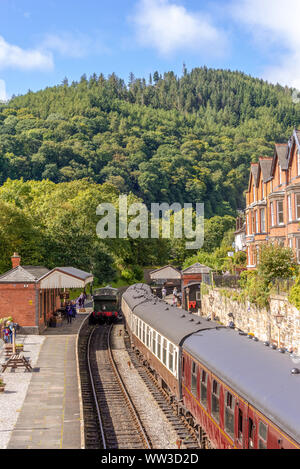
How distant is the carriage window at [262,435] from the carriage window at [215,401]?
8.75 feet

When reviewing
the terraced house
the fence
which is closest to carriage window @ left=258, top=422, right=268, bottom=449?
the fence

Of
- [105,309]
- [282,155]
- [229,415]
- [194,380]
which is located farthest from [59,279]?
[229,415]

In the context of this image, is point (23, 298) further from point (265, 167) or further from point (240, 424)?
point (240, 424)

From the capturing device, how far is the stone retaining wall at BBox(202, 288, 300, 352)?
2412 centimetres

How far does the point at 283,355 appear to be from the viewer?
1155cm

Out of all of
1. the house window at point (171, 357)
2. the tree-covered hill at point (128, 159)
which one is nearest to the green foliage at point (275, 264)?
the house window at point (171, 357)

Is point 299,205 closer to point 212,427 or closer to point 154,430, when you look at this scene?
point 154,430

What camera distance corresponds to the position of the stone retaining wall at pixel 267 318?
24.1 meters

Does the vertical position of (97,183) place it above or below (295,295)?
above

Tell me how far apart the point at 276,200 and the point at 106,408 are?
22190 mm

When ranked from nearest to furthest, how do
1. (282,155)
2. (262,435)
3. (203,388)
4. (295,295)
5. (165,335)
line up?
(262,435)
(203,388)
(165,335)
(295,295)
(282,155)

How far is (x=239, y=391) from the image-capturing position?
10094mm

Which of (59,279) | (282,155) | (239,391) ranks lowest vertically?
(239,391)

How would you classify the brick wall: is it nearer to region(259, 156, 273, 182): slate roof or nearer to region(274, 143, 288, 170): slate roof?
region(274, 143, 288, 170): slate roof
